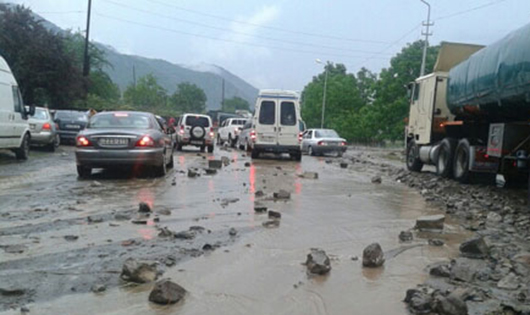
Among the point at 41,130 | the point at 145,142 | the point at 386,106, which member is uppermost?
the point at 386,106

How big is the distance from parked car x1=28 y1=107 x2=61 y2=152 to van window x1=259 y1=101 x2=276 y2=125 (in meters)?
7.80

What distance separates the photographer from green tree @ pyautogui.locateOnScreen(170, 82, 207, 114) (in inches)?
4387

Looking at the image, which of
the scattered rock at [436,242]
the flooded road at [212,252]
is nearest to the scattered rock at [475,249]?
the flooded road at [212,252]

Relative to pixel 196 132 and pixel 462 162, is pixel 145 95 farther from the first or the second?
pixel 462 162

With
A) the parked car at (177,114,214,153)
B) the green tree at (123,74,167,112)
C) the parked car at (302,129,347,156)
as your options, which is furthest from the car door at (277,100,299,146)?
the green tree at (123,74,167,112)

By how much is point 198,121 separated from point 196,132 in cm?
104

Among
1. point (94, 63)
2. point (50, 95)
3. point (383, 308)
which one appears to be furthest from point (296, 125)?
point (94, 63)

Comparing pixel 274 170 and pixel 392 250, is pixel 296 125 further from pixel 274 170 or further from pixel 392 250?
pixel 392 250

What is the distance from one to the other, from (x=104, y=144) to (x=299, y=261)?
6755mm

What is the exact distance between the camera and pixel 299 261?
15.9ft

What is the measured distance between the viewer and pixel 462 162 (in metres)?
12.8

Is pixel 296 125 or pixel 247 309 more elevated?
pixel 296 125

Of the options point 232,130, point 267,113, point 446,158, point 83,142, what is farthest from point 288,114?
point 232,130

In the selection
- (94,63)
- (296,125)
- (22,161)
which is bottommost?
(22,161)
